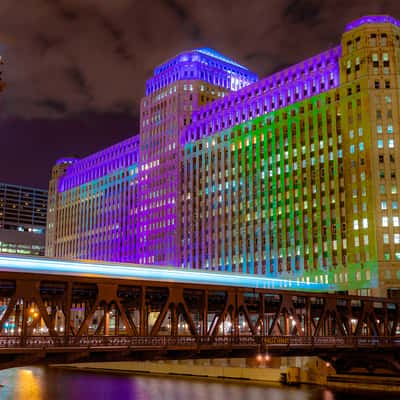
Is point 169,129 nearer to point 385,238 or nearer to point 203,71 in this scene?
point 203,71

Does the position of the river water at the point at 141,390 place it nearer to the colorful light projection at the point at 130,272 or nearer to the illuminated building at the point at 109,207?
the colorful light projection at the point at 130,272

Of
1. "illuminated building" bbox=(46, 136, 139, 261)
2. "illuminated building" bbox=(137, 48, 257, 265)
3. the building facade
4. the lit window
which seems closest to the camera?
the lit window

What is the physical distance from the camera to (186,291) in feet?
184

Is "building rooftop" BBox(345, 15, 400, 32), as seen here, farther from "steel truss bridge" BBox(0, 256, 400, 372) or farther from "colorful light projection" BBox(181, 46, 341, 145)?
"steel truss bridge" BBox(0, 256, 400, 372)

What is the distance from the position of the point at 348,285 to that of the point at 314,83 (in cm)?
4380

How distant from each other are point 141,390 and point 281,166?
6765 cm

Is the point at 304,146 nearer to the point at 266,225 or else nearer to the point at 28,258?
Result: the point at 266,225

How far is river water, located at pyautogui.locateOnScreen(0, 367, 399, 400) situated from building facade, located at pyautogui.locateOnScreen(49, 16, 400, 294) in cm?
4068

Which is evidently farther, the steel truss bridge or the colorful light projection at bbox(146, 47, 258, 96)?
the colorful light projection at bbox(146, 47, 258, 96)

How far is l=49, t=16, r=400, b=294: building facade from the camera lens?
11269 cm

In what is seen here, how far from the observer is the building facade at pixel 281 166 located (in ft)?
370

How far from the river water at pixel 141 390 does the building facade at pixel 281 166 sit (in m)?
40.7

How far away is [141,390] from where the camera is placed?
75.6 meters

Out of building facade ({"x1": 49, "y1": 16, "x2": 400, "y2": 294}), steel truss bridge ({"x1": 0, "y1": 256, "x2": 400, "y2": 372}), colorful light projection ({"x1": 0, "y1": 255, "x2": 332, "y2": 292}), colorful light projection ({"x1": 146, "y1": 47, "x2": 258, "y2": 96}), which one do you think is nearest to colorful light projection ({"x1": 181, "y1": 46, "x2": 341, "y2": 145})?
building facade ({"x1": 49, "y1": 16, "x2": 400, "y2": 294})
